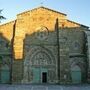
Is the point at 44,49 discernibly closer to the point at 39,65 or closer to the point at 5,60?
the point at 39,65

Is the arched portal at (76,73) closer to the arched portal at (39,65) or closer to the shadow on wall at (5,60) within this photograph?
the arched portal at (39,65)

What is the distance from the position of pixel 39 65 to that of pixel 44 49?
6.85ft

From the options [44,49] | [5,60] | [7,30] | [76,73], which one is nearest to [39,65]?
[44,49]

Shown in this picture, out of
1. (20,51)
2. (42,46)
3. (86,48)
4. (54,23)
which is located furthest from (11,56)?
(86,48)

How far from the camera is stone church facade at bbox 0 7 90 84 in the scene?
105 feet

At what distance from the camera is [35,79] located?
32188 millimetres

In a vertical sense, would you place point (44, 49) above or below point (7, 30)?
below

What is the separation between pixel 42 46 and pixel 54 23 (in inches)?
132

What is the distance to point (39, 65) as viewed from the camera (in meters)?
32.9

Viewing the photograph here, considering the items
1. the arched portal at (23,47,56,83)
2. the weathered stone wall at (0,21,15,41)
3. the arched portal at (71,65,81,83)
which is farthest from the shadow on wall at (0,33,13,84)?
the arched portal at (71,65,81,83)

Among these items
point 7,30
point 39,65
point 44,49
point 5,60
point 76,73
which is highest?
point 7,30

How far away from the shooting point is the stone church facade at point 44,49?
32.0m

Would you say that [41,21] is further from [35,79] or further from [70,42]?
[35,79]

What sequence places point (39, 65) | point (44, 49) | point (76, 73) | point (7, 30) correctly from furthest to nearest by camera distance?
point (7, 30), point (76, 73), point (44, 49), point (39, 65)
